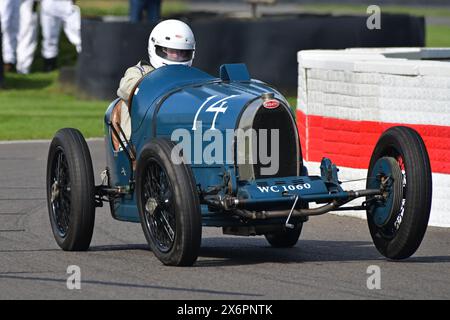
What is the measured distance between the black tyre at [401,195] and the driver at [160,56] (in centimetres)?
167

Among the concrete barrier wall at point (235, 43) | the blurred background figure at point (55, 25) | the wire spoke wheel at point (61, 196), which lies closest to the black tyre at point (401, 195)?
the wire spoke wheel at point (61, 196)

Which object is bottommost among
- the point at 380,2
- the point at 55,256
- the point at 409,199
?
the point at 380,2

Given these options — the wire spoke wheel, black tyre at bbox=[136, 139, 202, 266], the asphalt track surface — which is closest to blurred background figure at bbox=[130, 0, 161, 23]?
the asphalt track surface

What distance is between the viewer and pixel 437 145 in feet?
36.8

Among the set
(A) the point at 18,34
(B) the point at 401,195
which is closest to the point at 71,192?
(B) the point at 401,195

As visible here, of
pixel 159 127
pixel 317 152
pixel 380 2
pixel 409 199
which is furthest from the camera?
pixel 380 2

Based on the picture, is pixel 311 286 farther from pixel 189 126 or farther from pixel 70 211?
pixel 70 211

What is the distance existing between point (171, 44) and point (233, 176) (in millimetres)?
1566

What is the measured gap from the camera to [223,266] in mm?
8992

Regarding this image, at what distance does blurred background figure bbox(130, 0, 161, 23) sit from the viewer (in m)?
22.4

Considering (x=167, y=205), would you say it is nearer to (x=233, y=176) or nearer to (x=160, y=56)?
(x=233, y=176)

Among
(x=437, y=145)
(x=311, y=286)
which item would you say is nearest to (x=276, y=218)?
(x=311, y=286)

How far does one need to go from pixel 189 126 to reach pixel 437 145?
2800mm

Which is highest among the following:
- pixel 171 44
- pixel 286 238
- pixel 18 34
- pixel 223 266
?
pixel 171 44
